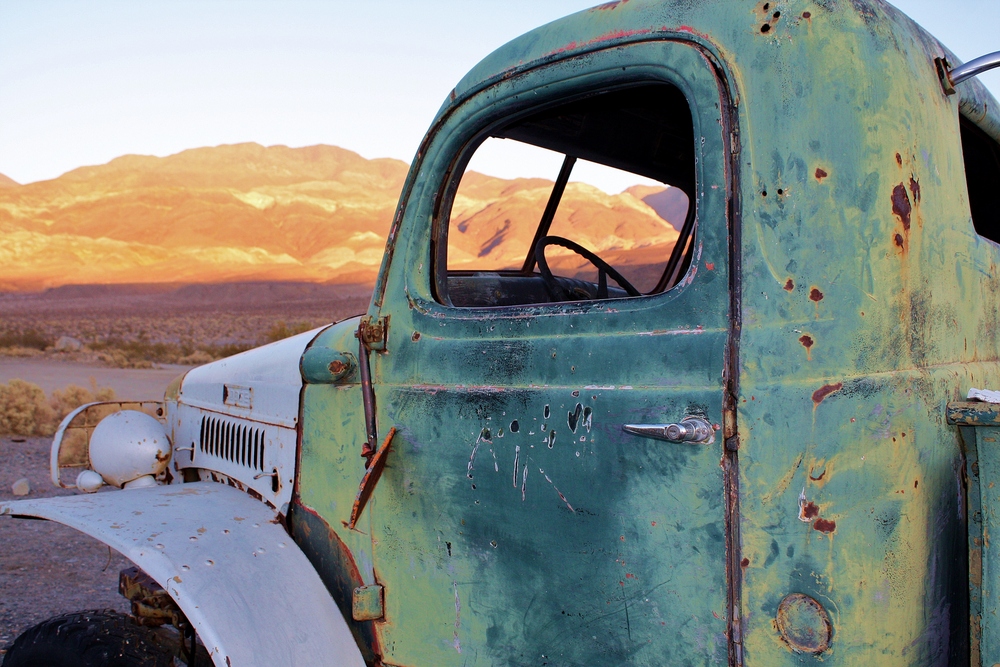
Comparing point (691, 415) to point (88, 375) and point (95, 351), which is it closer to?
point (88, 375)

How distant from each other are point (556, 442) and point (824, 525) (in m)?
0.51

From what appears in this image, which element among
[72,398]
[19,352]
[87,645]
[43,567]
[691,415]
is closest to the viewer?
[691,415]

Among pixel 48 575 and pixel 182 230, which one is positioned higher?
pixel 182 230

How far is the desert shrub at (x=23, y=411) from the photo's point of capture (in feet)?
33.1

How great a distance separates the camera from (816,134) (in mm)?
1291

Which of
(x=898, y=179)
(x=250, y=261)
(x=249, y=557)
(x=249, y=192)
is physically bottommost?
(x=249, y=557)

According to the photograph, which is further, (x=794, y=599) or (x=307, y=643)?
(x=307, y=643)

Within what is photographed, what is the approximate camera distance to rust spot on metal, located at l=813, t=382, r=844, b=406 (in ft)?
4.04

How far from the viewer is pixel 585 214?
305 cm

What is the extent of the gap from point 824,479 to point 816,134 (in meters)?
0.57

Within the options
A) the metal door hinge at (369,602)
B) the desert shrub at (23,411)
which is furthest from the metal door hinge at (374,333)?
the desert shrub at (23,411)

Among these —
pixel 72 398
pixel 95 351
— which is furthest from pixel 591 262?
pixel 95 351

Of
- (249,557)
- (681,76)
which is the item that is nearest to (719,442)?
(681,76)

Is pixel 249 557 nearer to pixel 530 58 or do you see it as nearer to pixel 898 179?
pixel 530 58
